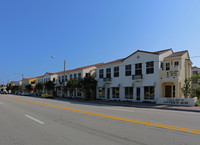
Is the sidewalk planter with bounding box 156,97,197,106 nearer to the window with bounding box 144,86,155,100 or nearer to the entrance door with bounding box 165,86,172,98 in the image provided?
the window with bounding box 144,86,155,100

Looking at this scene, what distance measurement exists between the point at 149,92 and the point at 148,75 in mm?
2482

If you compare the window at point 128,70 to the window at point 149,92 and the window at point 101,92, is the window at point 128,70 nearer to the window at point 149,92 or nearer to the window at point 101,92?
the window at point 149,92

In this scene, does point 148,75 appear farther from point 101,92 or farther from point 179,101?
point 101,92

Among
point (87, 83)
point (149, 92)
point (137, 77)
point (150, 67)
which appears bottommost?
point (149, 92)

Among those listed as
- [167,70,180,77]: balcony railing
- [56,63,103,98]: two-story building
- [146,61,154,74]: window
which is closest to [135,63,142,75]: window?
[146,61,154,74]: window

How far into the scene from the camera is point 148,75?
74.8 feet

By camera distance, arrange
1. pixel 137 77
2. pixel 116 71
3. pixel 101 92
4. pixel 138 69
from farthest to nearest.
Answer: pixel 101 92 < pixel 116 71 < pixel 138 69 < pixel 137 77

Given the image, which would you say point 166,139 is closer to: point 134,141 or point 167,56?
point 134,141

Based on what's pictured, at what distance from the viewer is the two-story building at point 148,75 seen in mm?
21359

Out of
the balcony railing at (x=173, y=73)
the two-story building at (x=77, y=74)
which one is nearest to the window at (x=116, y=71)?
the two-story building at (x=77, y=74)

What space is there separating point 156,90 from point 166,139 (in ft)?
57.0

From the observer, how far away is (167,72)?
2094cm

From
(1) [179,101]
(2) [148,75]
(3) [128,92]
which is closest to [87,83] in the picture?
(3) [128,92]

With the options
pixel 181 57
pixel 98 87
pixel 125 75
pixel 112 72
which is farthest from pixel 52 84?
pixel 181 57
